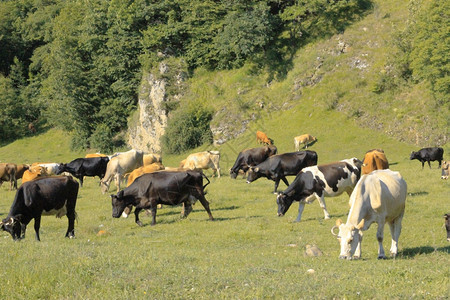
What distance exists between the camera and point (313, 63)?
179 ft

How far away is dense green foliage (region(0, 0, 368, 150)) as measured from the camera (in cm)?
5769

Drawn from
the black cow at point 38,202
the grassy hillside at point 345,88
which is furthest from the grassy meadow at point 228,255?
the grassy hillside at point 345,88

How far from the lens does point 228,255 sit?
46.8 ft

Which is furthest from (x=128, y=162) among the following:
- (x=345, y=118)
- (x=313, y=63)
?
(x=313, y=63)

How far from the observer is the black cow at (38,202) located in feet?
54.4

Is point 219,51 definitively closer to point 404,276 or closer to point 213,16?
point 213,16

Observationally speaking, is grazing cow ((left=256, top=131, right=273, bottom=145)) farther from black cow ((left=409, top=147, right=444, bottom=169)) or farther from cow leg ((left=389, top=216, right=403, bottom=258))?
cow leg ((left=389, top=216, right=403, bottom=258))

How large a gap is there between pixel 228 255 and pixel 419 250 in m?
4.84

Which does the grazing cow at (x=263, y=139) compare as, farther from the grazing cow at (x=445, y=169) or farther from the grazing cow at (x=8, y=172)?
the grazing cow at (x=8, y=172)

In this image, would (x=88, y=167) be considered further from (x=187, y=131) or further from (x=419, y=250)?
(x=419, y=250)

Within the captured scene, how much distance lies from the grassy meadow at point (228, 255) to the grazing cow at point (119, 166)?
64.2 inches

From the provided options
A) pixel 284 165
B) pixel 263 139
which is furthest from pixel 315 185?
pixel 263 139

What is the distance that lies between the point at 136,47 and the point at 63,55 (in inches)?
409

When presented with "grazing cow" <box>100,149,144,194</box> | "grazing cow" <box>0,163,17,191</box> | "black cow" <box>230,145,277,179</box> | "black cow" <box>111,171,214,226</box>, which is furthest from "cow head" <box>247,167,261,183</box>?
→ "grazing cow" <box>0,163,17,191</box>
